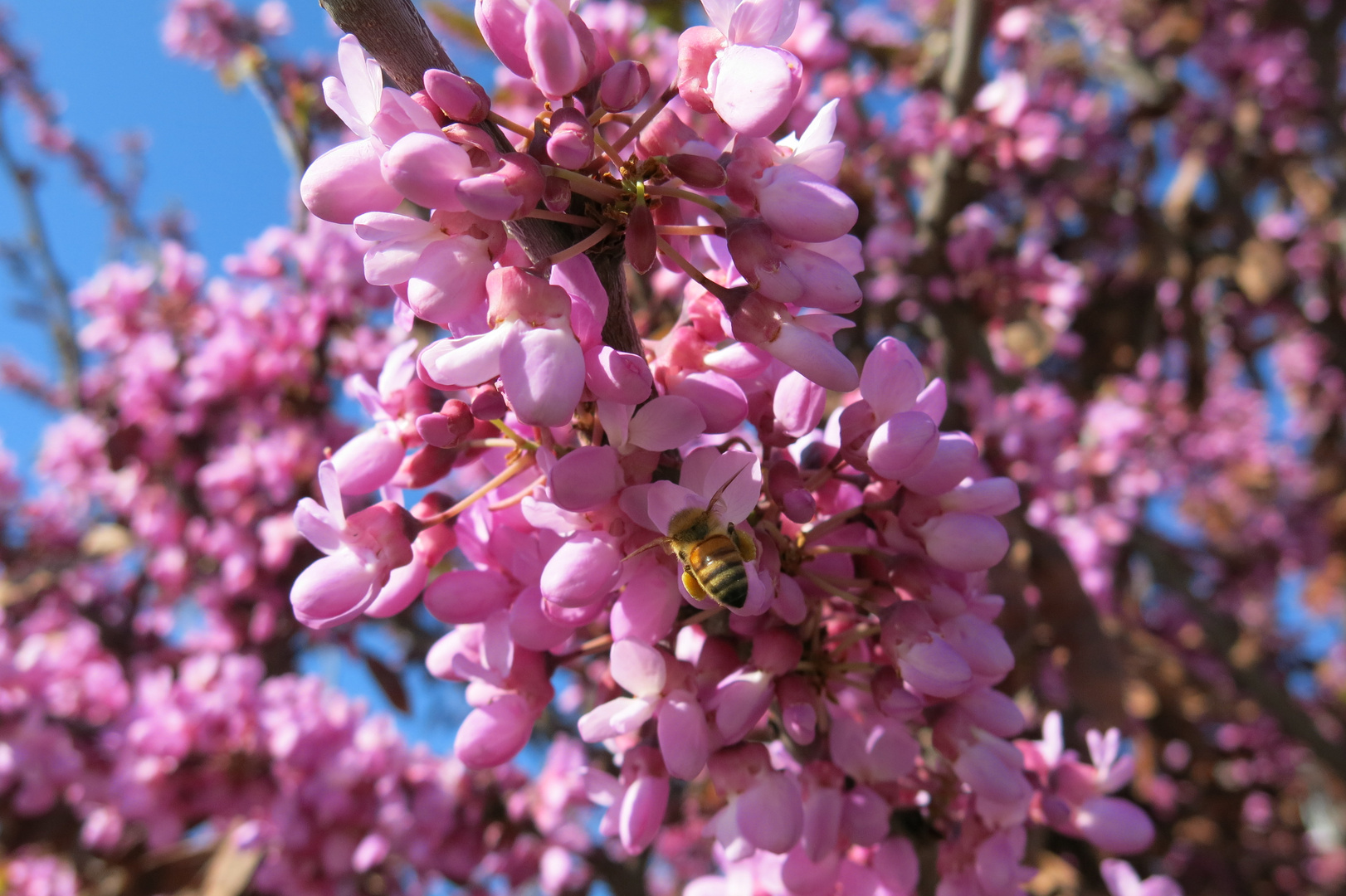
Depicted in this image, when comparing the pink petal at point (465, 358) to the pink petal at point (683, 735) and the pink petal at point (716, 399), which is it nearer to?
the pink petal at point (716, 399)

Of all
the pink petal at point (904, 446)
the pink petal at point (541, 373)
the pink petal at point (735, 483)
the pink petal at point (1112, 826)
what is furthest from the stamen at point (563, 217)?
the pink petal at point (1112, 826)

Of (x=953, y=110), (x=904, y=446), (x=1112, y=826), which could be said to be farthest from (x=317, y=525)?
(x=953, y=110)

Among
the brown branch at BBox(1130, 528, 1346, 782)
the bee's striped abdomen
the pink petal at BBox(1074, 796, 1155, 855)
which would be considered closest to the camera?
the bee's striped abdomen

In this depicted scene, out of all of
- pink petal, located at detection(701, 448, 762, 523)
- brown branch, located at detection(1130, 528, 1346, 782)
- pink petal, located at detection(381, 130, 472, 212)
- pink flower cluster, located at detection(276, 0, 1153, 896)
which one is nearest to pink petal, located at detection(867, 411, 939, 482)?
pink flower cluster, located at detection(276, 0, 1153, 896)

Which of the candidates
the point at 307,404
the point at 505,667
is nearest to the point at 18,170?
the point at 307,404

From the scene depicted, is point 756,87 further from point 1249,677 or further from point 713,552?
point 1249,677

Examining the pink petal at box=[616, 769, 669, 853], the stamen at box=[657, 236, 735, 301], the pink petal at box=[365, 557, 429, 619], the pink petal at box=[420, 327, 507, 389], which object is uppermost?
the pink petal at box=[420, 327, 507, 389]

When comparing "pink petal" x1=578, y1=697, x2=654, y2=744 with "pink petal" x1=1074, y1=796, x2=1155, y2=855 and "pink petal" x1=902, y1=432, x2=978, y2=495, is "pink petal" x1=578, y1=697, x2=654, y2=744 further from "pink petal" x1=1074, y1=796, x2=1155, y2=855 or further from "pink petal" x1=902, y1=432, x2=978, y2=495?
"pink petal" x1=1074, y1=796, x2=1155, y2=855

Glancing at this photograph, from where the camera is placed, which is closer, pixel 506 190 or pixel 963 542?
pixel 506 190
